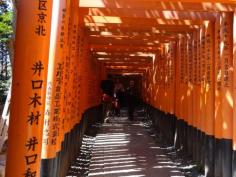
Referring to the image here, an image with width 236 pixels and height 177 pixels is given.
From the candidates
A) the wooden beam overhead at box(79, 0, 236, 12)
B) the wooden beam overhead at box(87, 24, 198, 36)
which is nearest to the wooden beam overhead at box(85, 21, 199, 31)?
the wooden beam overhead at box(87, 24, 198, 36)

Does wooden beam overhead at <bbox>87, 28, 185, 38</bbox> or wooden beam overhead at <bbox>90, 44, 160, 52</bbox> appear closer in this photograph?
wooden beam overhead at <bbox>87, 28, 185, 38</bbox>

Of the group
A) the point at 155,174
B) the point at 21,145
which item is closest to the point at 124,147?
the point at 155,174

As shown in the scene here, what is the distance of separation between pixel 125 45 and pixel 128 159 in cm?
487

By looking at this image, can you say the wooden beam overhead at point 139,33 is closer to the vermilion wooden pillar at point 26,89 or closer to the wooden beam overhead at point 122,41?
the wooden beam overhead at point 122,41

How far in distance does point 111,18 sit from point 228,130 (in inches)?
143

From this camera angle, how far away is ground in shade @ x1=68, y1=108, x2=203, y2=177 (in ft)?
24.3

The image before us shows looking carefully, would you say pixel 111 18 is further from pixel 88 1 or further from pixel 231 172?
pixel 231 172

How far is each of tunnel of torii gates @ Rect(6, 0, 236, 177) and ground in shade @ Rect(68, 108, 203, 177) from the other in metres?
0.48

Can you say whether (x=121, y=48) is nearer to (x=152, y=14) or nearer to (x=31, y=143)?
(x=152, y=14)

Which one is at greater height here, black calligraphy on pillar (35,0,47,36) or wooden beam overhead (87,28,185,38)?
wooden beam overhead (87,28,185,38)

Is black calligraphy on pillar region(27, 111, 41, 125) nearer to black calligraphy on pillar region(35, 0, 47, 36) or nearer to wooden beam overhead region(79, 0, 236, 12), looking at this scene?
black calligraphy on pillar region(35, 0, 47, 36)

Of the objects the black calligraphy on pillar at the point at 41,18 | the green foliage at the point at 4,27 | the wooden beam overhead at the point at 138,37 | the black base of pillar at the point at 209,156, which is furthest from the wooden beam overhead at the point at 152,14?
the green foliage at the point at 4,27

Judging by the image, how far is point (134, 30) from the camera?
948cm

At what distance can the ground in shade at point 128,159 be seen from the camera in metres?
7.42
